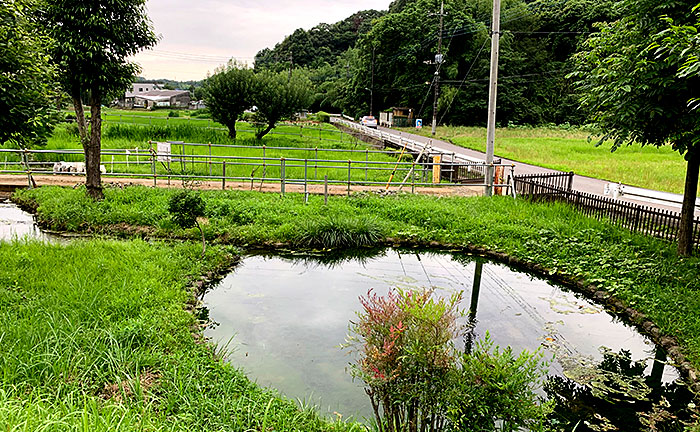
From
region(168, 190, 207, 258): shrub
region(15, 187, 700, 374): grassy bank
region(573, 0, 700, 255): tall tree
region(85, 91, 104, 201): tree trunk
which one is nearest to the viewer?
region(573, 0, 700, 255): tall tree

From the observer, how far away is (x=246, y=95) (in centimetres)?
2998

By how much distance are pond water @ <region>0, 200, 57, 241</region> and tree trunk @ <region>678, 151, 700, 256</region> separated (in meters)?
13.0

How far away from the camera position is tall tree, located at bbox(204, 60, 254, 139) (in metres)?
29.7

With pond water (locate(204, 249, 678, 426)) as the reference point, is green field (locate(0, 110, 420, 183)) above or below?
above

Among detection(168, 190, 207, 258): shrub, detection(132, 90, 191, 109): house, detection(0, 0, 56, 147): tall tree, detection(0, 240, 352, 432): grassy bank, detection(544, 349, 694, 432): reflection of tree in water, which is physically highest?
detection(132, 90, 191, 109): house

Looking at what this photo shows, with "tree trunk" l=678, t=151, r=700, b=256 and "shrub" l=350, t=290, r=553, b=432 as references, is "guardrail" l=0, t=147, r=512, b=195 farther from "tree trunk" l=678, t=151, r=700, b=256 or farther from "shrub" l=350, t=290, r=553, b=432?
"shrub" l=350, t=290, r=553, b=432

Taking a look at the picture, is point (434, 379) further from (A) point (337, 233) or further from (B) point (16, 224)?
(B) point (16, 224)

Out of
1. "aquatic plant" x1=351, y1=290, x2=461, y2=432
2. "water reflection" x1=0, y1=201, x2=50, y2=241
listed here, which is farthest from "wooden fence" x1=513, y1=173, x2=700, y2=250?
"water reflection" x1=0, y1=201, x2=50, y2=241

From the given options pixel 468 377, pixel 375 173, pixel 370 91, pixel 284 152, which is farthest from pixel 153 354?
pixel 370 91

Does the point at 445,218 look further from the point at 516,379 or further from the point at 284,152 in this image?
the point at 284,152

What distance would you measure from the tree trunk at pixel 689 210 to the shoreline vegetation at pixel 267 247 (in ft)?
0.90

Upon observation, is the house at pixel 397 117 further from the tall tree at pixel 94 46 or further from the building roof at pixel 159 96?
the building roof at pixel 159 96

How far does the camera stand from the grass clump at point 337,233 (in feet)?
38.3

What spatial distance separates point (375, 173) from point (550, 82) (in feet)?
149
